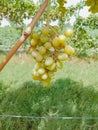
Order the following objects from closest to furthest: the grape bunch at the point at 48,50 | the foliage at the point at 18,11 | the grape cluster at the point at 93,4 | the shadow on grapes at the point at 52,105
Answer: the grape bunch at the point at 48,50 → the grape cluster at the point at 93,4 → the shadow on grapes at the point at 52,105 → the foliage at the point at 18,11

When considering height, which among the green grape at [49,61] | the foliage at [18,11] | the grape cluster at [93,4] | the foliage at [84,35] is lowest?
the foliage at [84,35]

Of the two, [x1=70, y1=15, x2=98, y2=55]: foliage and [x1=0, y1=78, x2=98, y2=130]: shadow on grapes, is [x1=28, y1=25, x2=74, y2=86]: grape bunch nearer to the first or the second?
[x1=0, y1=78, x2=98, y2=130]: shadow on grapes

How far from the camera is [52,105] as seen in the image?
3.36 meters

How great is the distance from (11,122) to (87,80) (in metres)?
2.06

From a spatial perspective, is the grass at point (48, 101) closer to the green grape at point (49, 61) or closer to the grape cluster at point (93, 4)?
the grape cluster at point (93, 4)

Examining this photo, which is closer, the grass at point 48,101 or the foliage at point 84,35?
the grass at point 48,101

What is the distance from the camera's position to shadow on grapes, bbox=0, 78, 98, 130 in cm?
292

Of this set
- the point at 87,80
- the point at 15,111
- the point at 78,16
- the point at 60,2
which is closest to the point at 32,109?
the point at 15,111

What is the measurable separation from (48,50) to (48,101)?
2.87 m

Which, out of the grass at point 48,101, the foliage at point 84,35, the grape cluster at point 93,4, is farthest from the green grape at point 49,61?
the foliage at point 84,35

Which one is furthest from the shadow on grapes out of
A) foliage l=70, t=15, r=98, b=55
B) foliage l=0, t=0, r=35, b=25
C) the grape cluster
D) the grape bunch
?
foliage l=70, t=15, r=98, b=55

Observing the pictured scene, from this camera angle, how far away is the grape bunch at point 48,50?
579mm

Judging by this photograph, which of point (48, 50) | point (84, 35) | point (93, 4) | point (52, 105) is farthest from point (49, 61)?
point (84, 35)

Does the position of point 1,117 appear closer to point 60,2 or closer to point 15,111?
point 15,111
